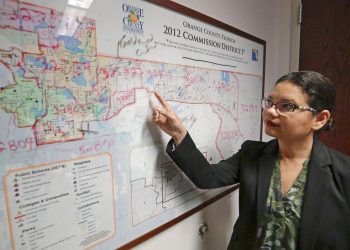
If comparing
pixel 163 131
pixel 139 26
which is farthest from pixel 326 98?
pixel 139 26

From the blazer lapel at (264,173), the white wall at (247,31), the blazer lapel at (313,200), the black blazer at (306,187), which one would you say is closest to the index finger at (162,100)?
the black blazer at (306,187)

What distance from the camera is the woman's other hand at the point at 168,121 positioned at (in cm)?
90

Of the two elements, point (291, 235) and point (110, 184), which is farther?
point (291, 235)

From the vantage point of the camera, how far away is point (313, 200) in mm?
928

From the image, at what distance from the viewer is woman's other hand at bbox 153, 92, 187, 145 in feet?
2.94

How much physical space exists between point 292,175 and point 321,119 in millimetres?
254

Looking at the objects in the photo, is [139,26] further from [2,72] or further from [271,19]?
[271,19]

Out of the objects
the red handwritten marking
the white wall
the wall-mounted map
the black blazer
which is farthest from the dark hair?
the red handwritten marking

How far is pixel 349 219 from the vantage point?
3.05 feet

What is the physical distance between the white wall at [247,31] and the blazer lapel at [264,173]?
33 centimetres

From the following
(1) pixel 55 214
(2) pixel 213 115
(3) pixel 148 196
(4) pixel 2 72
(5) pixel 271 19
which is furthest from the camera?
(5) pixel 271 19

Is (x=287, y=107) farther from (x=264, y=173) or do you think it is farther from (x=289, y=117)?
(x=264, y=173)

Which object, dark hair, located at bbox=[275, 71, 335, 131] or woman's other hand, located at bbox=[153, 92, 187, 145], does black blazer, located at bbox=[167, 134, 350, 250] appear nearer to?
woman's other hand, located at bbox=[153, 92, 187, 145]

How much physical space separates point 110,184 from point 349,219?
894mm
